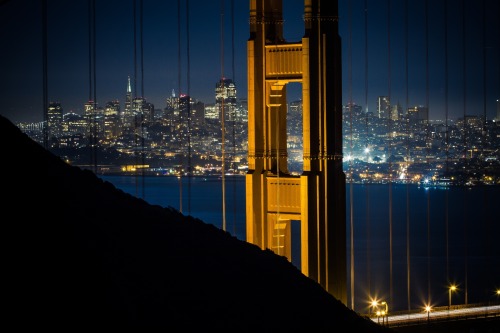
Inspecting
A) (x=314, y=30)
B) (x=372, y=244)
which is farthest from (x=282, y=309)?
(x=372, y=244)

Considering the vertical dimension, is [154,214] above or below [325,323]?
above

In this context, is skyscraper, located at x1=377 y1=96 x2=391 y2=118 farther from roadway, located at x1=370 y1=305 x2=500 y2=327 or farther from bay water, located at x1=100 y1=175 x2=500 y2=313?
roadway, located at x1=370 y1=305 x2=500 y2=327

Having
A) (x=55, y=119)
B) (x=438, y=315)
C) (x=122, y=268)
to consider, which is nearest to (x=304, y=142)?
(x=438, y=315)

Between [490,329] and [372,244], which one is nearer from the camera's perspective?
[490,329]

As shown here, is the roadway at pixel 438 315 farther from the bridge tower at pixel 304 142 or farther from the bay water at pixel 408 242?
the bridge tower at pixel 304 142

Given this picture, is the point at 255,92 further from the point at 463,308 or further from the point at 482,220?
the point at 482,220

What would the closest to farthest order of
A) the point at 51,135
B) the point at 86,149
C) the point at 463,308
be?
the point at 463,308 < the point at 51,135 < the point at 86,149
